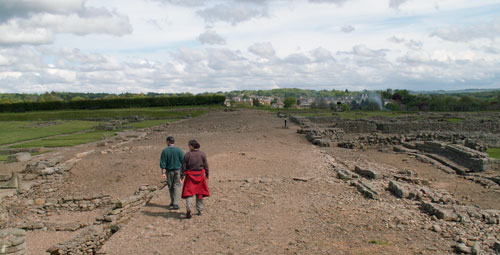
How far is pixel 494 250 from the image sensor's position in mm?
6184

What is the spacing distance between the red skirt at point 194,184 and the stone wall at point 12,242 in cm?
311

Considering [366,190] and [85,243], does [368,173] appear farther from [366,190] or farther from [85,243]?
[85,243]

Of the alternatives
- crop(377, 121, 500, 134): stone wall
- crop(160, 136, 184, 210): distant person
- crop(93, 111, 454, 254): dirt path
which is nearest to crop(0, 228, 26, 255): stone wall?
crop(93, 111, 454, 254): dirt path

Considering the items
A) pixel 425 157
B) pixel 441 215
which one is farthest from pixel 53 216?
pixel 425 157

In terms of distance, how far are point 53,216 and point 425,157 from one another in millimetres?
16458

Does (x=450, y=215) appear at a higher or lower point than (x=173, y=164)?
lower

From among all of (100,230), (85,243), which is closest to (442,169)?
(100,230)

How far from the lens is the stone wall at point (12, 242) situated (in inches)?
245

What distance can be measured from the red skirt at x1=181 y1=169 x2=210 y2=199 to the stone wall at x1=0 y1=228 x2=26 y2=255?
3.11m

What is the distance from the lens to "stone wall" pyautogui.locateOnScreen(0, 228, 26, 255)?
6.23 metres

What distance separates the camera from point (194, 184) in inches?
299

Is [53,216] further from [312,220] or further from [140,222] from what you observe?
[312,220]

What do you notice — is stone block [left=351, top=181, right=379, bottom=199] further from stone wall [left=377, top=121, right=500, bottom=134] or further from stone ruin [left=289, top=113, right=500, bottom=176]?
stone wall [left=377, top=121, right=500, bottom=134]

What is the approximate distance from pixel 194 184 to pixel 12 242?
3.51 m
